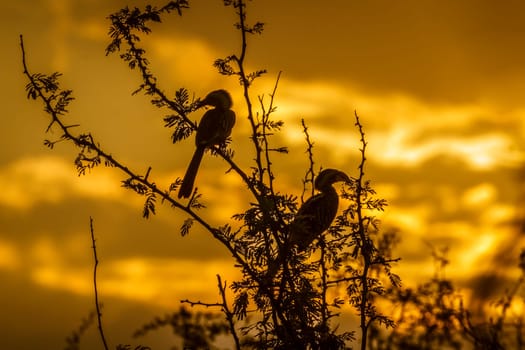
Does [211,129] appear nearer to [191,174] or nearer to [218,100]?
[191,174]

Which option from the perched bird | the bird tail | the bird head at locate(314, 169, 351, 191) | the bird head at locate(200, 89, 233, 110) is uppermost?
the bird head at locate(200, 89, 233, 110)

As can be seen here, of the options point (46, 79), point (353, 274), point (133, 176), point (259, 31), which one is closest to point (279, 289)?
point (353, 274)

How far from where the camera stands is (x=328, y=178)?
825cm

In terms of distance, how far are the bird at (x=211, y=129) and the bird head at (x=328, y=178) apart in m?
1.09

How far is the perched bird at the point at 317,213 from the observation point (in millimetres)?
6469

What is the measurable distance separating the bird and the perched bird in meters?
1.15

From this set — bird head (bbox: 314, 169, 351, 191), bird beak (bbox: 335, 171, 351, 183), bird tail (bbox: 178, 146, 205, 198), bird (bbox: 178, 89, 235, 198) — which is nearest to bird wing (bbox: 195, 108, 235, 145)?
bird (bbox: 178, 89, 235, 198)

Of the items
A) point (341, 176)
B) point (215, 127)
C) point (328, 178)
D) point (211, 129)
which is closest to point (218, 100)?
point (215, 127)

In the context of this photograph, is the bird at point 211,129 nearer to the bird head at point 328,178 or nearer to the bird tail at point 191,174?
the bird tail at point 191,174

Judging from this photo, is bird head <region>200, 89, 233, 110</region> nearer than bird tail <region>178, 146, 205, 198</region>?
No

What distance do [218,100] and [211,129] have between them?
131 centimetres

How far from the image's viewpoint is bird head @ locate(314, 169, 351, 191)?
817 cm

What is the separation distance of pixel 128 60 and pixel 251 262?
6.74 ft

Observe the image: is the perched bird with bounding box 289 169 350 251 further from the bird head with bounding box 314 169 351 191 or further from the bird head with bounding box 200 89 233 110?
the bird head with bounding box 200 89 233 110
